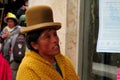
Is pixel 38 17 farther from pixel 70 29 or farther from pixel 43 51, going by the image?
pixel 70 29

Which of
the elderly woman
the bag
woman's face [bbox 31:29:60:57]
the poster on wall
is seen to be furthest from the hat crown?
the bag

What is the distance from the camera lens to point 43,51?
3.67 meters

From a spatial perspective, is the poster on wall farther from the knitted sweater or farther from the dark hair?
the dark hair

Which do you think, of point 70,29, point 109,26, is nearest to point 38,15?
point 109,26

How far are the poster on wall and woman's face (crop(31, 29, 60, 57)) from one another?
1346 millimetres

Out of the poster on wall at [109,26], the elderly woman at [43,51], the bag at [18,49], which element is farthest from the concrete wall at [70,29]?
the bag at [18,49]

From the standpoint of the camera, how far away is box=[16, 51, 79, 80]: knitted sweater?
353 cm

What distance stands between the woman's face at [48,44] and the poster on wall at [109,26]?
135 centimetres

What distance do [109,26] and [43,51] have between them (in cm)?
151

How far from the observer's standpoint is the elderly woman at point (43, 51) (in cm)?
357

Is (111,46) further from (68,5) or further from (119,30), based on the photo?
(68,5)

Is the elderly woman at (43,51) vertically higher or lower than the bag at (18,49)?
higher

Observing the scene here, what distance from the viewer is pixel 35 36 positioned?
144 inches

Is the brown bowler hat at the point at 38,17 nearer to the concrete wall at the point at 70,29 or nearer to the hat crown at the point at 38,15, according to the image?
the hat crown at the point at 38,15
